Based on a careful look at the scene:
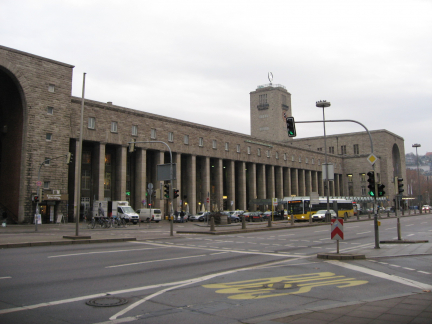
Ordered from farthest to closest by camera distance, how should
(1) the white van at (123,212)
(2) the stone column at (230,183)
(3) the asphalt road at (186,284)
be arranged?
(2) the stone column at (230,183) → (1) the white van at (123,212) → (3) the asphalt road at (186,284)

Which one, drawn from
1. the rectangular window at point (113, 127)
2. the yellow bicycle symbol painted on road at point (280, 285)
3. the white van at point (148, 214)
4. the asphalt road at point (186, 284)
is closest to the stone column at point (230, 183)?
the white van at point (148, 214)

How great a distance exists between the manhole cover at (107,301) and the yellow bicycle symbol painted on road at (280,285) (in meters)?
A: 2.14

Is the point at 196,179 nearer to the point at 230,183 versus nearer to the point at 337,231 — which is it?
the point at 230,183

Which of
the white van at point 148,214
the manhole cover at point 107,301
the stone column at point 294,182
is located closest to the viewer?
the manhole cover at point 107,301

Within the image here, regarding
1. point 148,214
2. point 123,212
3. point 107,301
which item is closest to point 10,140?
point 123,212

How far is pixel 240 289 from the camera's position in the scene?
8969mm

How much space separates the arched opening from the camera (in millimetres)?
45156

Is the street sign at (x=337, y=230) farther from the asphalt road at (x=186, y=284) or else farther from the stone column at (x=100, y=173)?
the stone column at (x=100, y=173)

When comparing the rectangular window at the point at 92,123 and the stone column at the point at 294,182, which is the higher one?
the rectangular window at the point at 92,123

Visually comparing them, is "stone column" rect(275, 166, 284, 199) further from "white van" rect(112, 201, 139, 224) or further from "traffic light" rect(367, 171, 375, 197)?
"traffic light" rect(367, 171, 375, 197)

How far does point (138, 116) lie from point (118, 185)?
10920mm

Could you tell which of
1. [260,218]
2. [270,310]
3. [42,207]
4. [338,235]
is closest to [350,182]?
[260,218]

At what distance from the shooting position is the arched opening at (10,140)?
45.2m

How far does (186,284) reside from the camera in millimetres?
9617
